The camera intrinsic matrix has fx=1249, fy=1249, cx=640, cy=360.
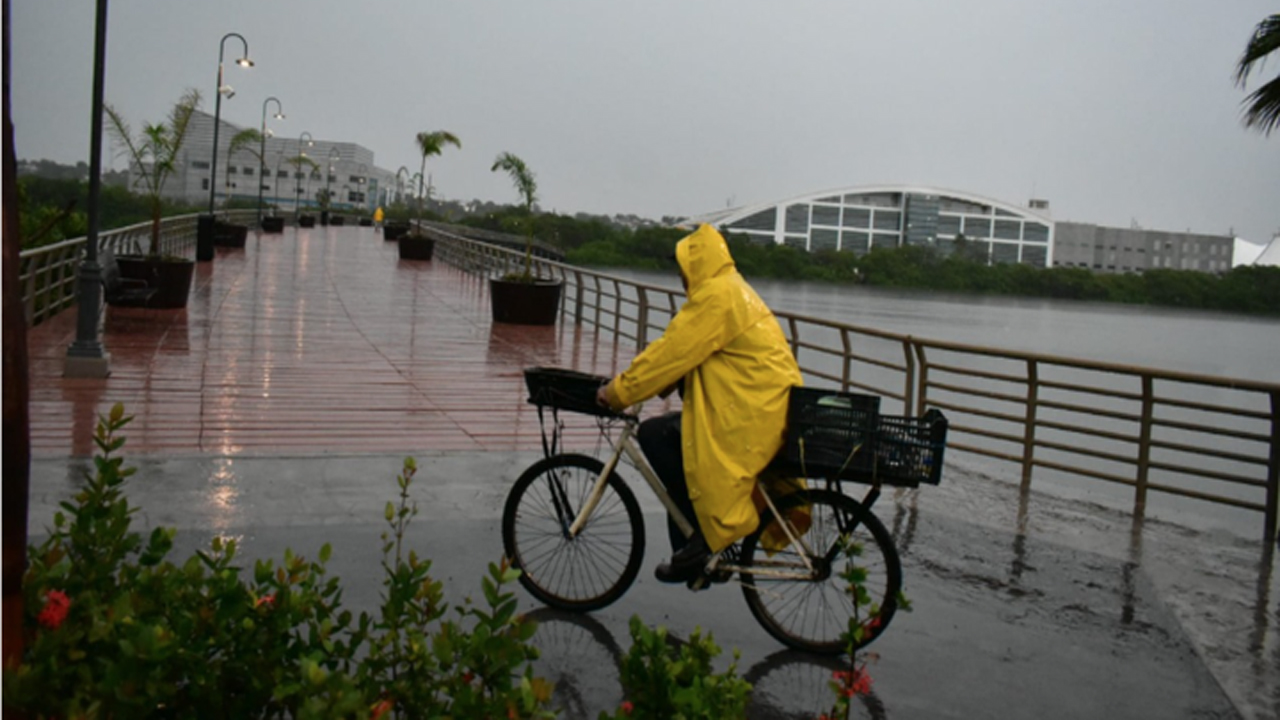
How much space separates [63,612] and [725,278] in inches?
108

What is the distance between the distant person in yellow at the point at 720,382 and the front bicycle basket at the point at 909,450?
0.38 m

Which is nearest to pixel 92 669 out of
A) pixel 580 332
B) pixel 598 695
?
pixel 598 695

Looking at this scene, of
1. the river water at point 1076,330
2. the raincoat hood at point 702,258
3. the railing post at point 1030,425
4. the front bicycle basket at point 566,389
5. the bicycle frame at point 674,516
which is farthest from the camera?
the river water at point 1076,330

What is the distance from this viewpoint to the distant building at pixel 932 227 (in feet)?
166

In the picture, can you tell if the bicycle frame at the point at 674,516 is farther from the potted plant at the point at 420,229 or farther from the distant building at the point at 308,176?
the distant building at the point at 308,176

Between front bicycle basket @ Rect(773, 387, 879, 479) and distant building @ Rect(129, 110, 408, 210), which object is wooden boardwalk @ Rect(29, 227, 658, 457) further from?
distant building @ Rect(129, 110, 408, 210)

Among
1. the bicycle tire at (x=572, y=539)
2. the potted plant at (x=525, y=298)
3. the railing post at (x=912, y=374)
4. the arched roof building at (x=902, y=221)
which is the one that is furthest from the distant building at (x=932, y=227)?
the bicycle tire at (x=572, y=539)

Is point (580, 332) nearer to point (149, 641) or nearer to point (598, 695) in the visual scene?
point (598, 695)

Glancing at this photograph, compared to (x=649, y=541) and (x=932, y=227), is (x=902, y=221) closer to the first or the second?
(x=932, y=227)

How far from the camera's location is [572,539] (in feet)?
16.7

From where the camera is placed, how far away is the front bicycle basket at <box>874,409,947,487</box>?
14.7 feet

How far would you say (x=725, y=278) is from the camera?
15.2 feet

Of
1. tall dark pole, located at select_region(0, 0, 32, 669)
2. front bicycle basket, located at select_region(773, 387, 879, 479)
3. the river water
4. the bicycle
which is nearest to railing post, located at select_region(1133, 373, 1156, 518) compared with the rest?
the river water

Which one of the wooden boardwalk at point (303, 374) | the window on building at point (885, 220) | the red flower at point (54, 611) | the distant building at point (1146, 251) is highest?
the window on building at point (885, 220)
